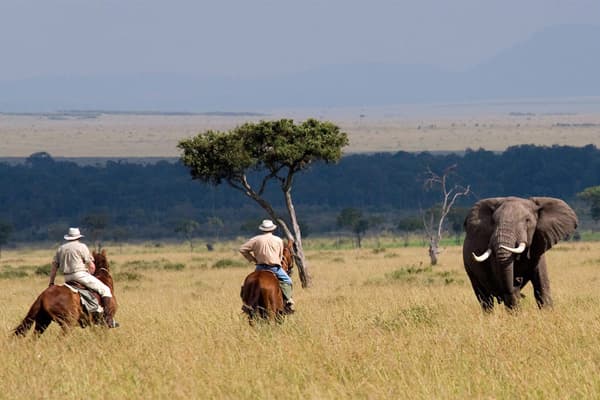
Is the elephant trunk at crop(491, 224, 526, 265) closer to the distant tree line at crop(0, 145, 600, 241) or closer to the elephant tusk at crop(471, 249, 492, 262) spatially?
the elephant tusk at crop(471, 249, 492, 262)

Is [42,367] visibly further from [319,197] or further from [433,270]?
[319,197]

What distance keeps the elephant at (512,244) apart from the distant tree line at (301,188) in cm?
9552

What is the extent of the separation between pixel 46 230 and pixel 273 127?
83910mm

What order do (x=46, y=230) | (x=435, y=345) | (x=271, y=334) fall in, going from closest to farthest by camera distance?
1. (x=435, y=345)
2. (x=271, y=334)
3. (x=46, y=230)

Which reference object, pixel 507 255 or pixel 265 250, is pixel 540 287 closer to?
pixel 507 255

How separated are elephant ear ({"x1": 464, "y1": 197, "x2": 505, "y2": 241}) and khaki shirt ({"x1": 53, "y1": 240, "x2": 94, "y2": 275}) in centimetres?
557

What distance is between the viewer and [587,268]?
3316cm

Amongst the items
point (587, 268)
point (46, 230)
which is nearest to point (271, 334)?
point (587, 268)

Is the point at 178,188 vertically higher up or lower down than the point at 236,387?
lower down

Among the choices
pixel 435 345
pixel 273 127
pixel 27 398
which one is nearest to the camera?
pixel 27 398

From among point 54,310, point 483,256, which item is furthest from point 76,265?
point 483,256

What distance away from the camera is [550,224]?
1596 cm

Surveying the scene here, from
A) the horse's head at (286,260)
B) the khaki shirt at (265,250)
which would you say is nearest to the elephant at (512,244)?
the horse's head at (286,260)

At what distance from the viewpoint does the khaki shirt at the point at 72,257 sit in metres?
13.7
